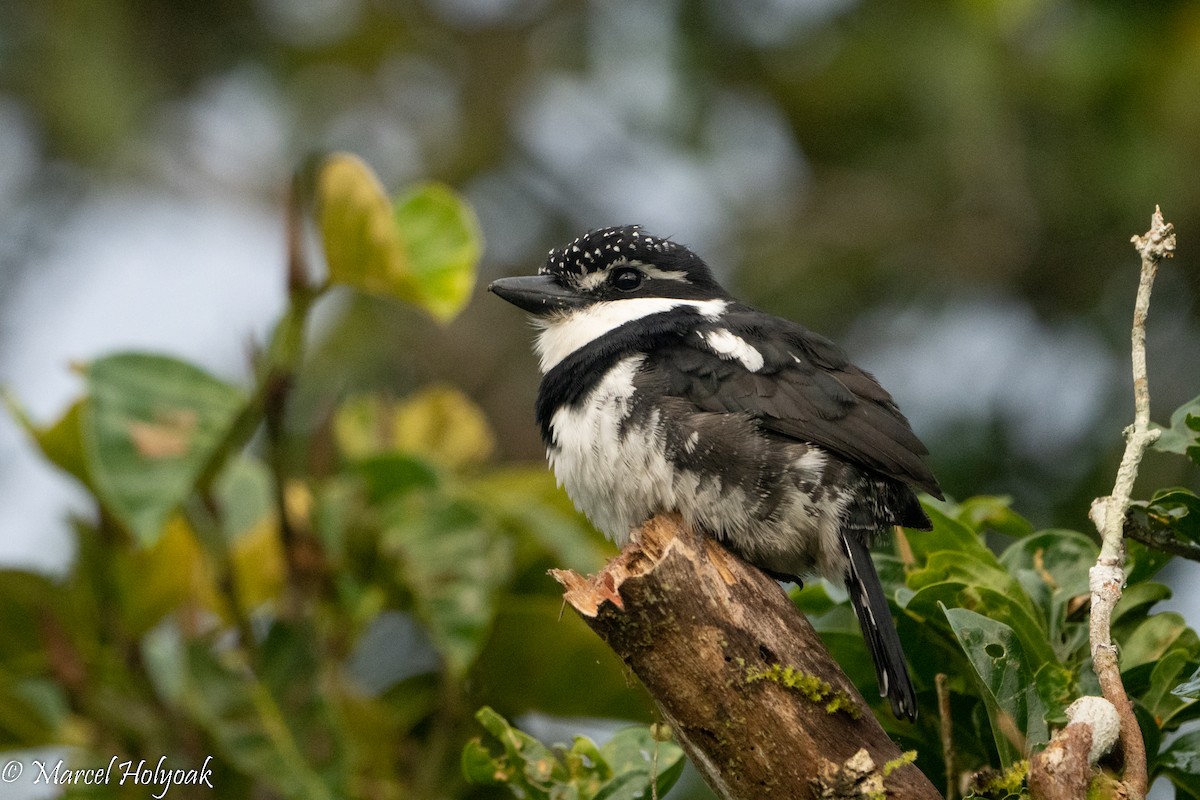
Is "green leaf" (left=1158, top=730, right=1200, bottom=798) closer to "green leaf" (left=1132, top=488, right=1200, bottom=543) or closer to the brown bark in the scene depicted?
"green leaf" (left=1132, top=488, right=1200, bottom=543)

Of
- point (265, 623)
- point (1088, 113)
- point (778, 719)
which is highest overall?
point (1088, 113)

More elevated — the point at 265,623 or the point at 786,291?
the point at 786,291

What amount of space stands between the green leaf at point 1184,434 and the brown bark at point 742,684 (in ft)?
1.97

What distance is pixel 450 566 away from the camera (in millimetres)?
2961

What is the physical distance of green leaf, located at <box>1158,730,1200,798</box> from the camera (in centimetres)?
198

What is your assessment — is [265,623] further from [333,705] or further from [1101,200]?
[1101,200]

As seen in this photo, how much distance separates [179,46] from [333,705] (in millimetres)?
4004

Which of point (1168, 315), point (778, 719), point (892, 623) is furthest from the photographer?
point (1168, 315)

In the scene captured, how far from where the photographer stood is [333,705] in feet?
9.57

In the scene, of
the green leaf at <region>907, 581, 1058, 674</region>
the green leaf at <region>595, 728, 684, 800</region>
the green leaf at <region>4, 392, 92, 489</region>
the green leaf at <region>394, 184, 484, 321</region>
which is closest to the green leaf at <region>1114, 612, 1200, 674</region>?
the green leaf at <region>907, 581, 1058, 674</region>

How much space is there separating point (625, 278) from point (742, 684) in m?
1.46

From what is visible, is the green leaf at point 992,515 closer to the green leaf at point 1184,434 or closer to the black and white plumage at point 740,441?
the black and white plumage at point 740,441

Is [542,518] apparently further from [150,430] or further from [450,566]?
[150,430]

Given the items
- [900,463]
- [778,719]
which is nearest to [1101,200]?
[900,463]
